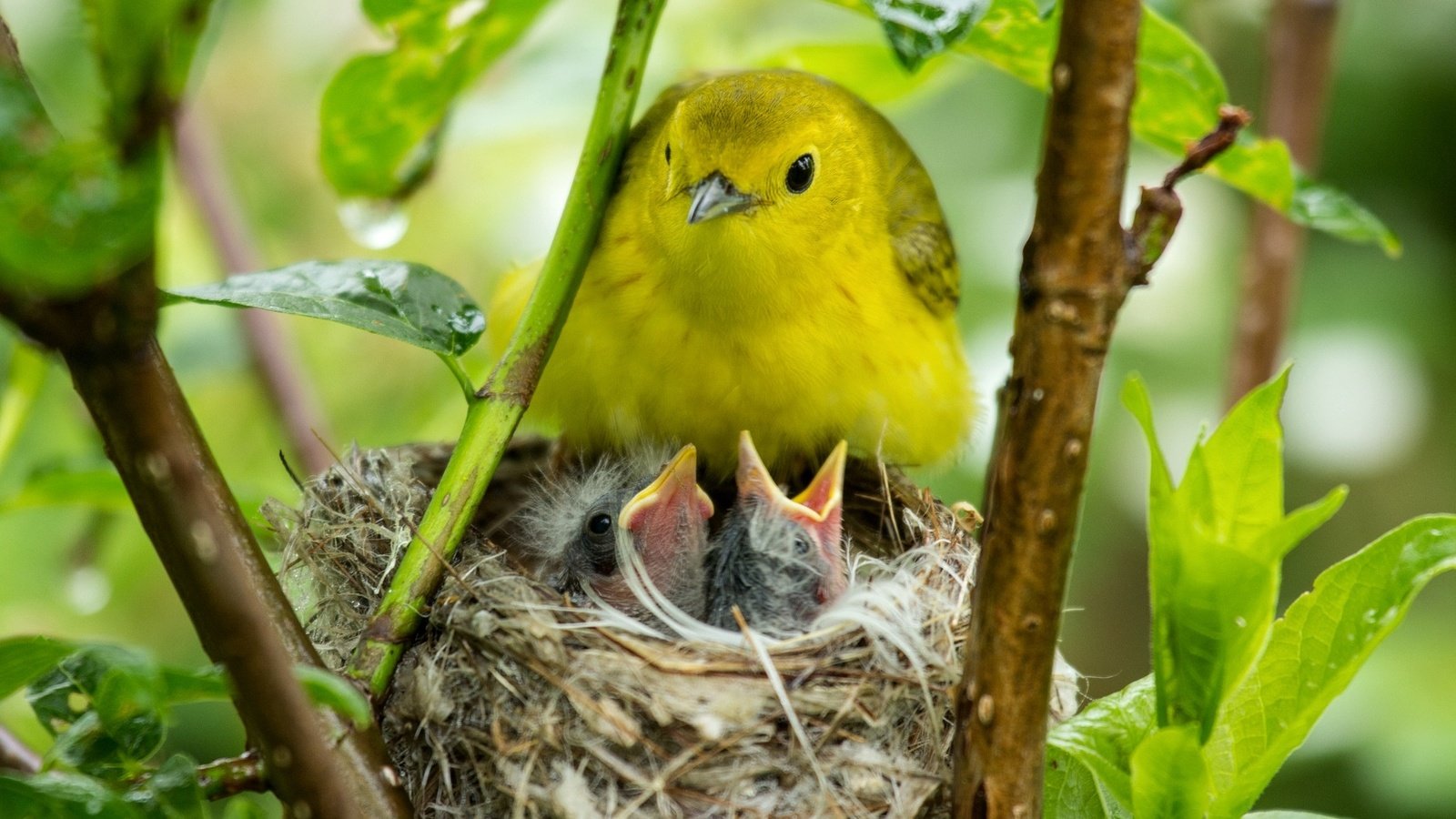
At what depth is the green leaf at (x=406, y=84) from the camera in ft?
8.70

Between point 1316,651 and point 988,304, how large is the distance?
10.0 feet

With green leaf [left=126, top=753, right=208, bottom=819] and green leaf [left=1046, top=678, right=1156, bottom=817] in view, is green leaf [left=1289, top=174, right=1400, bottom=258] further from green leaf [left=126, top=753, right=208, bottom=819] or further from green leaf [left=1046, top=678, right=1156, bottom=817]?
green leaf [left=126, top=753, right=208, bottom=819]

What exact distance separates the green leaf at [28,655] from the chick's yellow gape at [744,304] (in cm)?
173

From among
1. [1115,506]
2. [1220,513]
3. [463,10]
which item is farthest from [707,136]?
[1115,506]

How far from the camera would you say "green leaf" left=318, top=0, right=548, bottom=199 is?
2.65 metres

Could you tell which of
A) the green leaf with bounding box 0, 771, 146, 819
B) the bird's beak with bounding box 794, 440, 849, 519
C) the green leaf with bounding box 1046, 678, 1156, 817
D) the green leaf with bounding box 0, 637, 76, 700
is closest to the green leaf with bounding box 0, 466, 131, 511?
the green leaf with bounding box 0, 637, 76, 700

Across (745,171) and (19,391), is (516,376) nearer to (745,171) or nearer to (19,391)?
(745,171)

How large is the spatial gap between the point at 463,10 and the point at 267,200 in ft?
10.8

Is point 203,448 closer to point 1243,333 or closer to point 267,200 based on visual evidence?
point 1243,333

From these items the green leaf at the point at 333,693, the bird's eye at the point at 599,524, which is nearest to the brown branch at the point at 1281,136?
the bird's eye at the point at 599,524

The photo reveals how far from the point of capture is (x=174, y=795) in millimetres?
1605

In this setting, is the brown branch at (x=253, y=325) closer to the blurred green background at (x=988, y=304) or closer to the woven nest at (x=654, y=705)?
the blurred green background at (x=988, y=304)

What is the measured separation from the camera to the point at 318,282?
206 cm

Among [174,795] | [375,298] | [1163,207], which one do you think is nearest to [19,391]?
[375,298]
